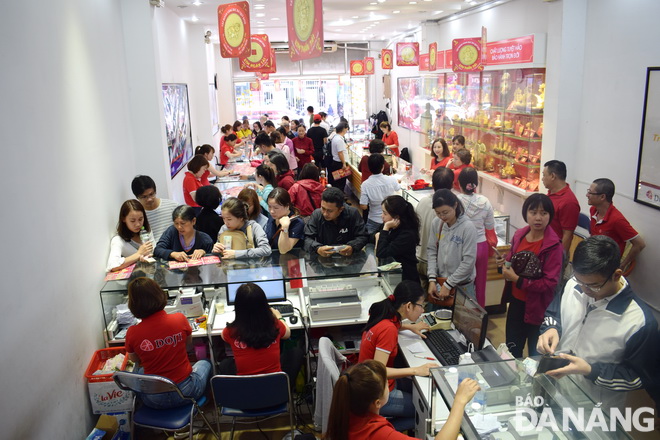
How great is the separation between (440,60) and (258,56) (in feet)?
12.2

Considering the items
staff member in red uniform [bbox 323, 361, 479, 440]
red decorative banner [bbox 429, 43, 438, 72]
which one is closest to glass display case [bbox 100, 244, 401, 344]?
staff member in red uniform [bbox 323, 361, 479, 440]

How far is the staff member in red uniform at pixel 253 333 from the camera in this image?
332cm

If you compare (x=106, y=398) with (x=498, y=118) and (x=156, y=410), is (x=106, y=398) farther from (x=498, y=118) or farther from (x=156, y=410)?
(x=498, y=118)

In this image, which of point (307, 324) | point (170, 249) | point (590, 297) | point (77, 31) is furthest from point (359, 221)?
point (77, 31)

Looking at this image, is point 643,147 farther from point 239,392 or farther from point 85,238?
point 85,238

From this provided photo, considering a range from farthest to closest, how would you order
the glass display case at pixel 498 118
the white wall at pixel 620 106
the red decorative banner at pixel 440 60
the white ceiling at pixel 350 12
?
the red decorative banner at pixel 440 60 < the white ceiling at pixel 350 12 < the glass display case at pixel 498 118 < the white wall at pixel 620 106

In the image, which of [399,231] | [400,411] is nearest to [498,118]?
[399,231]

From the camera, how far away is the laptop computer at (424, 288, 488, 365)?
3.26 m

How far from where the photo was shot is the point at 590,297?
104 inches

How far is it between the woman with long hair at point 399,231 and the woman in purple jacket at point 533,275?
0.81 m

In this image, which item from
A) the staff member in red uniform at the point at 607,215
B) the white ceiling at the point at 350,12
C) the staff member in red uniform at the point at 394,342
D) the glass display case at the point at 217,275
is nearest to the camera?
the staff member in red uniform at the point at 394,342

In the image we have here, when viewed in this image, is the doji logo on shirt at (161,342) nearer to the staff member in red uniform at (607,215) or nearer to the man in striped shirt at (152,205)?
the man in striped shirt at (152,205)

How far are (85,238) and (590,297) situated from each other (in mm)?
3464

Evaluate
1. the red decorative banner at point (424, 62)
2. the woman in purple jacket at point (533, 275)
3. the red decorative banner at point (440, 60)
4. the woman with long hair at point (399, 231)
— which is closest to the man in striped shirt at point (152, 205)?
the woman with long hair at point (399, 231)
